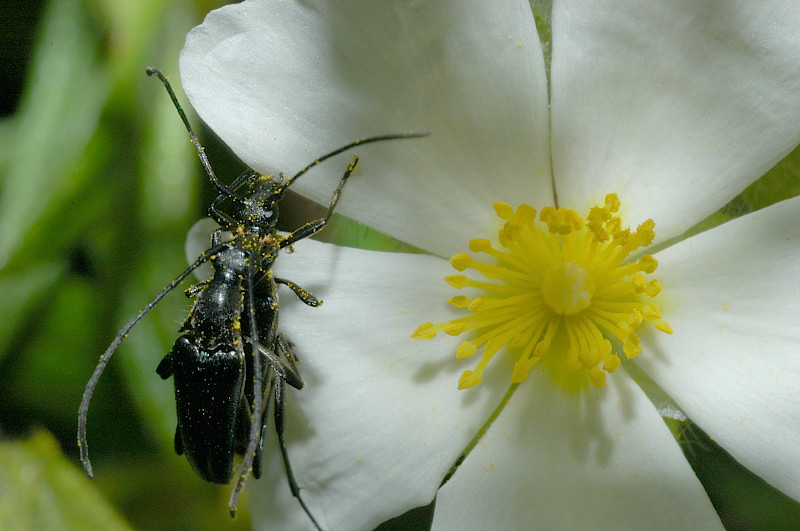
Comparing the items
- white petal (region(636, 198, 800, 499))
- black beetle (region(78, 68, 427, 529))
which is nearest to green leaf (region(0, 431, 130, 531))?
black beetle (region(78, 68, 427, 529))

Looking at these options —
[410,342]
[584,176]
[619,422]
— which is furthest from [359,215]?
[619,422]

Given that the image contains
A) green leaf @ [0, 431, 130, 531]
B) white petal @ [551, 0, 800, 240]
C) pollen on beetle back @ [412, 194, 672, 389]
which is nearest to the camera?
white petal @ [551, 0, 800, 240]

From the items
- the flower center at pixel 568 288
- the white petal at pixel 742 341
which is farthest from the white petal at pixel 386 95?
the white petal at pixel 742 341

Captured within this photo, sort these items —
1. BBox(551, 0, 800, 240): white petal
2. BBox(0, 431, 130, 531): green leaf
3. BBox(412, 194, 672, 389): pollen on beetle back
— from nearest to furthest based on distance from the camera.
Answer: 1. BBox(551, 0, 800, 240): white petal
2. BBox(412, 194, 672, 389): pollen on beetle back
3. BBox(0, 431, 130, 531): green leaf

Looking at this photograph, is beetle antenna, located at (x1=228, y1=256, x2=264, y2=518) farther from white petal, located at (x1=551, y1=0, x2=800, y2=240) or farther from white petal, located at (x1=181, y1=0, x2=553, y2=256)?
white petal, located at (x1=551, y1=0, x2=800, y2=240)

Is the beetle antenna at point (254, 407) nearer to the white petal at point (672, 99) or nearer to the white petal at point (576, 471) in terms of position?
the white petal at point (576, 471)

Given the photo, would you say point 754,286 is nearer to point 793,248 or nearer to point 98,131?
point 793,248

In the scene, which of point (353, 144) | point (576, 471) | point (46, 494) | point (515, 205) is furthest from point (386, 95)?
point (46, 494)
